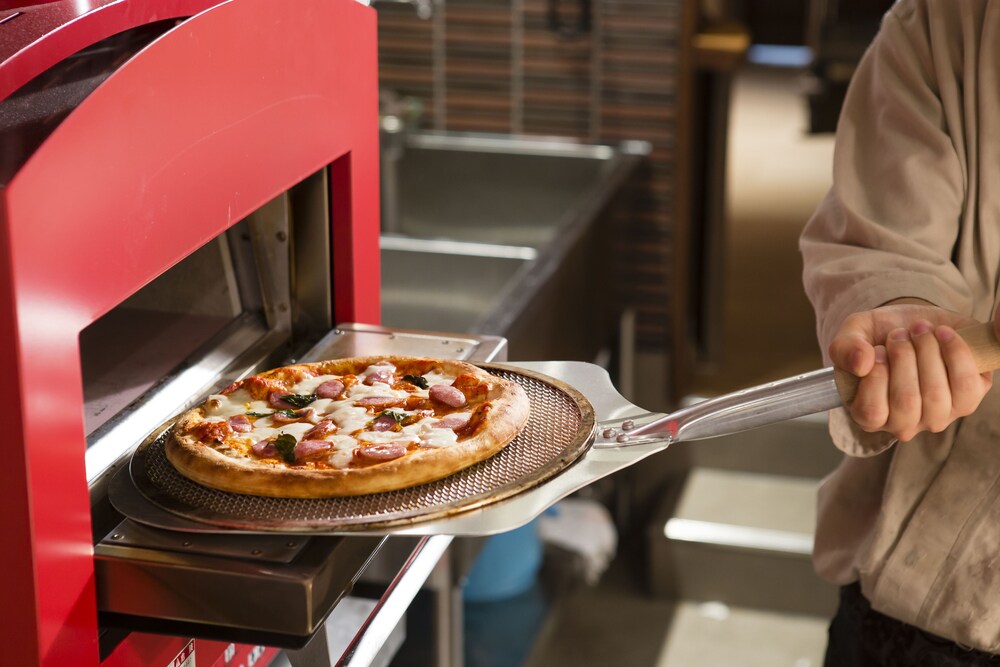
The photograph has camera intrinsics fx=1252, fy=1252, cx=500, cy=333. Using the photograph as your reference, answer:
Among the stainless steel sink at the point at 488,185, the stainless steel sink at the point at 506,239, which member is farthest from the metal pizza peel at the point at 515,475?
the stainless steel sink at the point at 488,185

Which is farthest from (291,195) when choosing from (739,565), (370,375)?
(739,565)

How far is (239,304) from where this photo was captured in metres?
1.27

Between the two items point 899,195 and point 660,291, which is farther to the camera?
point 660,291

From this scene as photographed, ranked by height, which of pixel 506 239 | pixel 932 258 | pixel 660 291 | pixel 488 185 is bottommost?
pixel 660 291

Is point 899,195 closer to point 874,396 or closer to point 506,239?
point 874,396

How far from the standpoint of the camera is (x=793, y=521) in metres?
3.12

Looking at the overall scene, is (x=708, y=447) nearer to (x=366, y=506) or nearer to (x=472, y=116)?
(x=472, y=116)

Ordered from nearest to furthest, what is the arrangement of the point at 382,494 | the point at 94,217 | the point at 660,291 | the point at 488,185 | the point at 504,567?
1. the point at 94,217
2. the point at 382,494
3. the point at 504,567
4. the point at 488,185
5. the point at 660,291

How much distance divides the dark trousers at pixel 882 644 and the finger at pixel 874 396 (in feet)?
1.18

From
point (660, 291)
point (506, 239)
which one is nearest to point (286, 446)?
point (506, 239)

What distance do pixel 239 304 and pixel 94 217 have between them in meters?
0.48

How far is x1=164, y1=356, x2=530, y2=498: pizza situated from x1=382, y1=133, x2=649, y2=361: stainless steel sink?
2.70 ft

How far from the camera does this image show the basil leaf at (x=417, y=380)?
3.60ft

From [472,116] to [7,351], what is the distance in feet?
8.03
